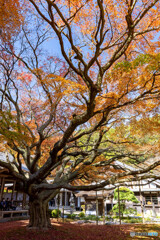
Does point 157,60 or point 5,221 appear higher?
point 157,60

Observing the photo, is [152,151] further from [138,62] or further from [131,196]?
[131,196]

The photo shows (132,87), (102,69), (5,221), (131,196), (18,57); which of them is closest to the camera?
(102,69)

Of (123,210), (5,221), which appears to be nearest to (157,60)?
(5,221)

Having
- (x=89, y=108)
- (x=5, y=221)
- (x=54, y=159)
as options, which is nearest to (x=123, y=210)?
(x=5, y=221)

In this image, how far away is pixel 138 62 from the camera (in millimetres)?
5746

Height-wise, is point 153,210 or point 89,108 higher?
point 89,108

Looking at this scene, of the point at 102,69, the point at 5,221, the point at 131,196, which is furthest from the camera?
the point at 131,196

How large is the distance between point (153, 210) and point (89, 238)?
1540 centimetres

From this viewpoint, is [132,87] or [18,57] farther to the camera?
[18,57]

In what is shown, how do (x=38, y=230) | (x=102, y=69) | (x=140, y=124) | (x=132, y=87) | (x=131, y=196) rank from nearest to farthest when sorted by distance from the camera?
1. (x=102, y=69)
2. (x=132, y=87)
3. (x=38, y=230)
4. (x=140, y=124)
5. (x=131, y=196)

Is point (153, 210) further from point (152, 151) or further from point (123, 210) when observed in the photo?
point (152, 151)

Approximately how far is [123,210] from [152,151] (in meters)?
10.4

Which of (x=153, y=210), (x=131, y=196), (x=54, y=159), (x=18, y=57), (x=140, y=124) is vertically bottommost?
(x=153, y=210)

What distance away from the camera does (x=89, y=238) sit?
25.5ft
